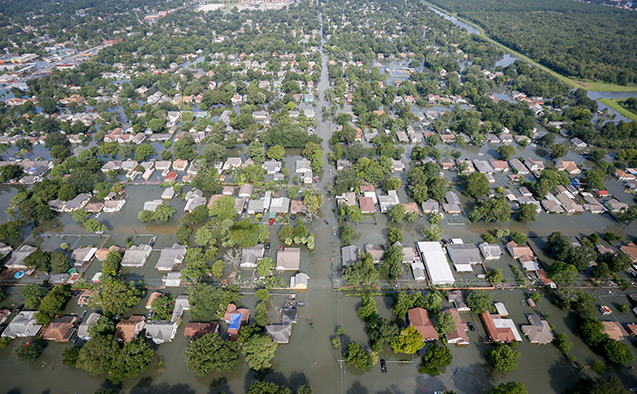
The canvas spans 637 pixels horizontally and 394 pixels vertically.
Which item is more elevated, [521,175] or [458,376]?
[521,175]

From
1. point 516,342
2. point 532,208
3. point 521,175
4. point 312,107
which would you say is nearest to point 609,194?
point 521,175

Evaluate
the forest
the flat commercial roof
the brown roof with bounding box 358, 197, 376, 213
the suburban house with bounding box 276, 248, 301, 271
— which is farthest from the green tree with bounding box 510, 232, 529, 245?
the forest

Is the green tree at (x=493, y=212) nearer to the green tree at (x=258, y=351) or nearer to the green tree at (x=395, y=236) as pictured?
the green tree at (x=395, y=236)

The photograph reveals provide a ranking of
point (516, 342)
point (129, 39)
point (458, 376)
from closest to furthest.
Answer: point (458, 376), point (516, 342), point (129, 39)

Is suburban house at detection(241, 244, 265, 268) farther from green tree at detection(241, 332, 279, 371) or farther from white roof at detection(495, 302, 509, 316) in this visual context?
white roof at detection(495, 302, 509, 316)

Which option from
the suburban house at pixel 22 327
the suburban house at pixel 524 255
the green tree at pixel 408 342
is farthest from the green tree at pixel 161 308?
the suburban house at pixel 524 255

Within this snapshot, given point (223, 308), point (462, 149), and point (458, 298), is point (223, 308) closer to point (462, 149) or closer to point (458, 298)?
point (458, 298)

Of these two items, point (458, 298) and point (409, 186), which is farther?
point (409, 186)
